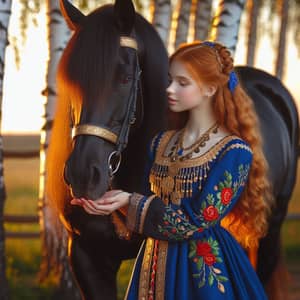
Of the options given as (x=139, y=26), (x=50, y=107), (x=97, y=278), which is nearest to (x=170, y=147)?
(x=139, y=26)

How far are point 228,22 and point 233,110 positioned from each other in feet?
7.69

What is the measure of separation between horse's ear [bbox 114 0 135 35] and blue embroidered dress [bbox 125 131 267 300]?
1.74 ft

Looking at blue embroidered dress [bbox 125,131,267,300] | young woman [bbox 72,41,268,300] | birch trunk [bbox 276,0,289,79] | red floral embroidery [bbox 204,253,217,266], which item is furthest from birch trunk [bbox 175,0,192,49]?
red floral embroidery [bbox 204,253,217,266]

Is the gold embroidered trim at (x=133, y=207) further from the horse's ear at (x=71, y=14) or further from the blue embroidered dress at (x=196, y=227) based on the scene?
the horse's ear at (x=71, y=14)

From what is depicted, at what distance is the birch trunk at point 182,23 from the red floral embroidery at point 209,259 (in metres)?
4.98

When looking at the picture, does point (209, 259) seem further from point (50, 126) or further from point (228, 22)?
point (50, 126)

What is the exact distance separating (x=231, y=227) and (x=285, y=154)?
4.07 feet

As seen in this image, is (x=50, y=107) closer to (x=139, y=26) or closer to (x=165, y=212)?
(x=139, y=26)

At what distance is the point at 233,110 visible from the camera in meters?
2.38

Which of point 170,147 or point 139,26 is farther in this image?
point 139,26

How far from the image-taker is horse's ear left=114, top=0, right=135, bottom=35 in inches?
93.9

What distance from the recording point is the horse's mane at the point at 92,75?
2268 mm

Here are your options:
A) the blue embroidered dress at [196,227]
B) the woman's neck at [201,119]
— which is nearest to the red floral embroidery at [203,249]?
the blue embroidered dress at [196,227]

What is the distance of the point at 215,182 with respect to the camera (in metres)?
2.27
